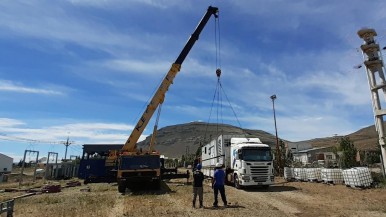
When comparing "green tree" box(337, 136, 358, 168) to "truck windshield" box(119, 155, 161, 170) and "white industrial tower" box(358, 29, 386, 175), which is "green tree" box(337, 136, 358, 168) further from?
"truck windshield" box(119, 155, 161, 170)

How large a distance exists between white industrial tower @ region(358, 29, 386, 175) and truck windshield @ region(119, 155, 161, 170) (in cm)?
1671

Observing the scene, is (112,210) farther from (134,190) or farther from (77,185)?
(77,185)

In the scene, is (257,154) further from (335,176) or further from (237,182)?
(335,176)

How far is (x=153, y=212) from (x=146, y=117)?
1252cm

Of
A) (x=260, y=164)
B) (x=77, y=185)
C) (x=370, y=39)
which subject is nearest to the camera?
(x=260, y=164)

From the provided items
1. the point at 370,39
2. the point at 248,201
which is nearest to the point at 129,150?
the point at 248,201

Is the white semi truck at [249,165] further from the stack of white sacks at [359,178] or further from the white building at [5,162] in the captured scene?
the white building at [5,162]

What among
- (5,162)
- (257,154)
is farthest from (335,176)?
(5,162)

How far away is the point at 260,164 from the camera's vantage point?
2111cm

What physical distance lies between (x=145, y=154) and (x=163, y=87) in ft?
20.2

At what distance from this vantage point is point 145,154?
21.7 meters

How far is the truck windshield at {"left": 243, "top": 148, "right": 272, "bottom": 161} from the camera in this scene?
21.5 meters

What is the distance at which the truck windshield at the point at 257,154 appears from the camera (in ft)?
70.4

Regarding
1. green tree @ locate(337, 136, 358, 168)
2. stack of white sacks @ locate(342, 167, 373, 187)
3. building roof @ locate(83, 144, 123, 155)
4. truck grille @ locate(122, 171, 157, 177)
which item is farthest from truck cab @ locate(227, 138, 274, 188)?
building roof @ locate(83, 144, 123, 155)
